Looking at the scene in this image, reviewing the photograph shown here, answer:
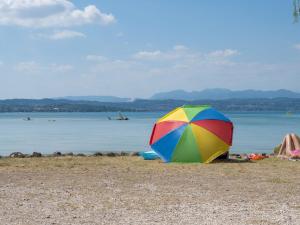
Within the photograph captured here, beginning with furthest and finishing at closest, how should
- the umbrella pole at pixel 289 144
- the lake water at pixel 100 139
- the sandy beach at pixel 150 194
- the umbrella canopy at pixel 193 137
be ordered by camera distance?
the lake water at pixel 100 139 < the umbrella pole at pixel 289 144 < the umbrella canopy at pixel 193 137 < the sandy beach at pixel 150 194

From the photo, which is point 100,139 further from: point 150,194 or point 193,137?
point 150,194

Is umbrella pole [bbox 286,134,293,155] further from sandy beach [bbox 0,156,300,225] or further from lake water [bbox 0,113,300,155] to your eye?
lake water [bbox 0,113,300,155]

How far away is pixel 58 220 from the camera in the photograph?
8.16m

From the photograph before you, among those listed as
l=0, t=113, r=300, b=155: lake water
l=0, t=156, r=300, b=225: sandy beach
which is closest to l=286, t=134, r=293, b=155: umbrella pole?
l=0, t=156, r=300, b=225: sandy beach

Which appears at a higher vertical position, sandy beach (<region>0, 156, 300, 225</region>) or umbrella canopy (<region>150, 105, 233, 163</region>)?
umbrella canopy (<region>150, 105, 233, 163</region>)

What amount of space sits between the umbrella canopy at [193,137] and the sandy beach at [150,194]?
3.31ft

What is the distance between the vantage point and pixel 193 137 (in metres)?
17.8

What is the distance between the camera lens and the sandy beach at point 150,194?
8.38 meters

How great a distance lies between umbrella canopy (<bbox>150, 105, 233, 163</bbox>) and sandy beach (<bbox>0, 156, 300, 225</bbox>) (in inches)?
39.7

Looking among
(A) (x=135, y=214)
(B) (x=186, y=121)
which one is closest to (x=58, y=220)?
(A) (x=135, y=214)

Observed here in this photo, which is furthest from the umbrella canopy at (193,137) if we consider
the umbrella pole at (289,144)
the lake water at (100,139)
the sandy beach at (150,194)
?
the lake water at (100,139)

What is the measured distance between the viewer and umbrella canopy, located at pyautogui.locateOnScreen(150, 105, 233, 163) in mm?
17688

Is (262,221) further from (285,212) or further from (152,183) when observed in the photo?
(152,183)

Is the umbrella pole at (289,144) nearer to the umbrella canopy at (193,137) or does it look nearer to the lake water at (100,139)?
the umbrella canopy at (193,137)
